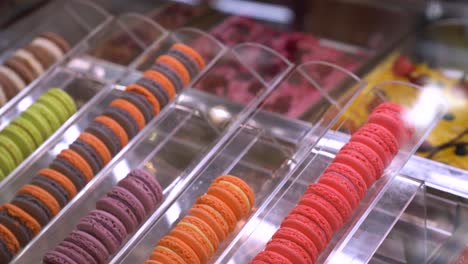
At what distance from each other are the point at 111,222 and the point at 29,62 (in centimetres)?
72

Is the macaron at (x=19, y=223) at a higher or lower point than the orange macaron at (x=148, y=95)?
lower

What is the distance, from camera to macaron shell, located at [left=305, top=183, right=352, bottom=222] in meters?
1.42

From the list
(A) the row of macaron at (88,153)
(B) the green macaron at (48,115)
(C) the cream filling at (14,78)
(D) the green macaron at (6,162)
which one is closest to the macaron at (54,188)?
(A) the row of macaron at (88,153)

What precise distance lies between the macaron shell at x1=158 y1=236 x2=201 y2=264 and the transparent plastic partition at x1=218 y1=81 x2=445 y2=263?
7 cm

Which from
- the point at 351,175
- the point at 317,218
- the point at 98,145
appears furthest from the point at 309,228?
the point at 98,145

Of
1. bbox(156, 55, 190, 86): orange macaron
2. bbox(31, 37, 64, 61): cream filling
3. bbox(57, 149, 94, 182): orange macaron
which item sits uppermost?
bbox(156, 55, 190, 86): orange macaron

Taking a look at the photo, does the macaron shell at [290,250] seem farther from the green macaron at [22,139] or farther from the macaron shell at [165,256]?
the green macaron at [22,139]

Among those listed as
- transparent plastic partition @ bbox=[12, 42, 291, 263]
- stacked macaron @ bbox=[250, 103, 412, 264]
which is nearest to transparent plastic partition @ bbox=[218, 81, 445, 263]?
stacked macaron @ bbox=[250, 103, 412, 264]

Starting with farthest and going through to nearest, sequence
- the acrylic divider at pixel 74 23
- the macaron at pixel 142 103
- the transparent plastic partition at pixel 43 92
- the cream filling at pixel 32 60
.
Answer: the acrylic divider at pixel 74 23
the cream filling at pixel 32 60
the macaron at pixel 142 103
the transparent plastic partition at pixel 43 92

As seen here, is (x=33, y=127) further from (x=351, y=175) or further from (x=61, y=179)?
(x=351, y=175)

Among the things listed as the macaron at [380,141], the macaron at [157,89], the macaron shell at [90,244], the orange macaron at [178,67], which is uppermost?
the orange macaron at [178,67]

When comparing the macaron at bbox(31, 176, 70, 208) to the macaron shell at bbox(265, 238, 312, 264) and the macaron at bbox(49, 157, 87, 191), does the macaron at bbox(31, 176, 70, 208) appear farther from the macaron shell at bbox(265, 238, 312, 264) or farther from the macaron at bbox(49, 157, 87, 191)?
the macaron shell at bbox(265, 238, 312, 264)

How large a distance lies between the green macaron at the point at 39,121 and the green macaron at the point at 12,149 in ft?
0.24

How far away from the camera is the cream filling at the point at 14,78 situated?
194 cm
